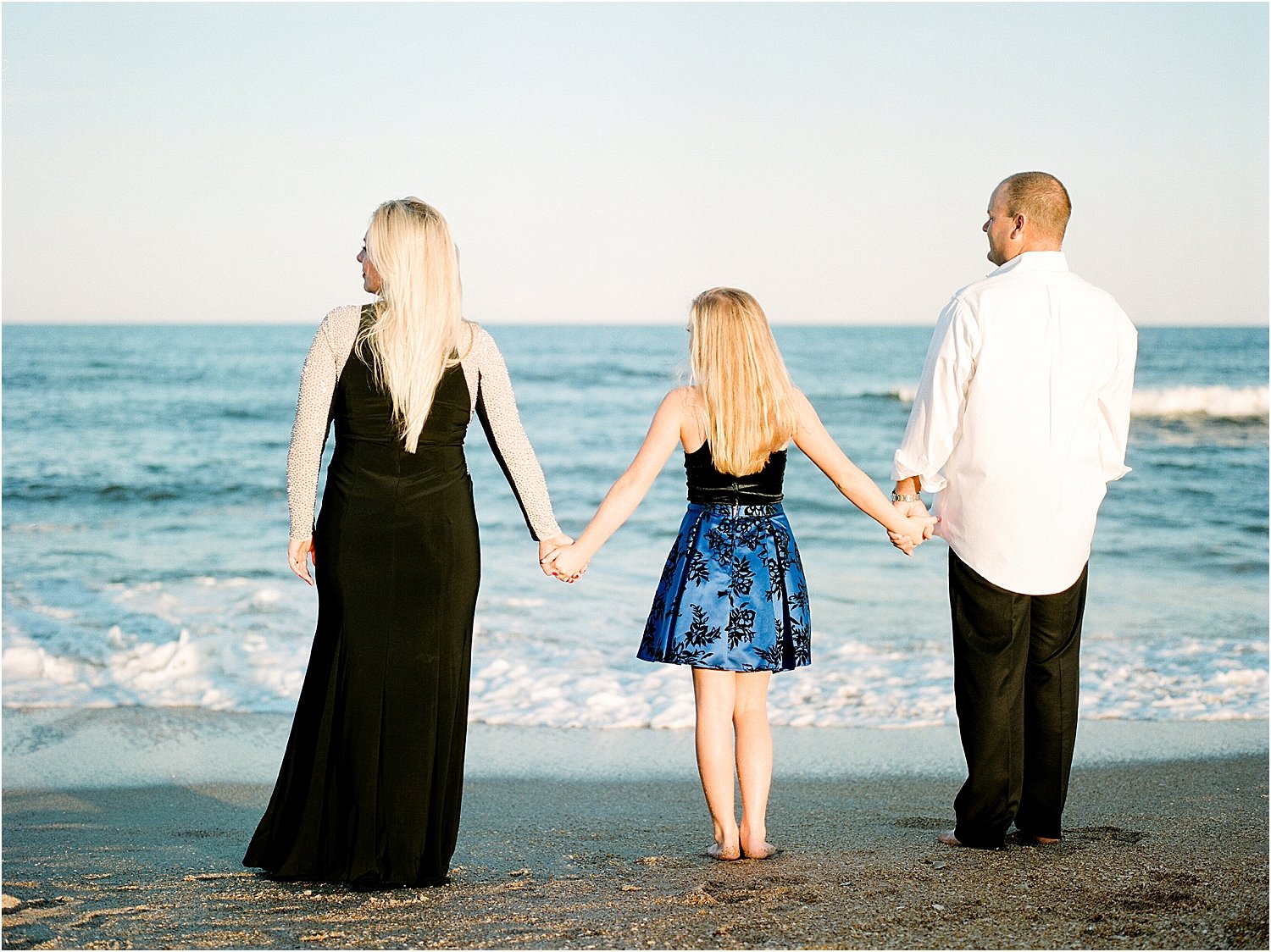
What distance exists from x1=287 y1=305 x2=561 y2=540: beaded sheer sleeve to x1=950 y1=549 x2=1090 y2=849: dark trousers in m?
1.39

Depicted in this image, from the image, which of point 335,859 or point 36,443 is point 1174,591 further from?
point 36,443

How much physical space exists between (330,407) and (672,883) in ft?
5.45

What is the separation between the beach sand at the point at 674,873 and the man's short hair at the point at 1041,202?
1898mm

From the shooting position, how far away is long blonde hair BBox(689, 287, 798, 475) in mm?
3672

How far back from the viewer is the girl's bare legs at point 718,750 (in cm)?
380

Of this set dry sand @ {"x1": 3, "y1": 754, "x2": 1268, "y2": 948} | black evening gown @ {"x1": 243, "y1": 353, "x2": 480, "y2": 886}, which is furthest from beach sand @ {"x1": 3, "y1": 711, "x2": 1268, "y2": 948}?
black evening gown @ {"x1": 243, "y1": 353, "x2": 480, "y2": 886}

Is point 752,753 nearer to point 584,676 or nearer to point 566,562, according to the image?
point 566,562

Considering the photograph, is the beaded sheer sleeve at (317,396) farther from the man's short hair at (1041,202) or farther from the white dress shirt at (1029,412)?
the man's short hair at (1041,202)

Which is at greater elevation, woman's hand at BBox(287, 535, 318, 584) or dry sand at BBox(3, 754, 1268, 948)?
woman's hand at BBox(287, 535, 318, 584)

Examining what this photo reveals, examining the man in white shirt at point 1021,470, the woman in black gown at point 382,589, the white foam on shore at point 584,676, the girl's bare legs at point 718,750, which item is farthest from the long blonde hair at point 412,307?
the white foam on shore at point 584,676

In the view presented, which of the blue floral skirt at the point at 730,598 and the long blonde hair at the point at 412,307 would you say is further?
the blue floral skirt at the point at 730,598

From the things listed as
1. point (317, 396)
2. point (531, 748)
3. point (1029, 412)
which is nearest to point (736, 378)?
point (1029, 412)

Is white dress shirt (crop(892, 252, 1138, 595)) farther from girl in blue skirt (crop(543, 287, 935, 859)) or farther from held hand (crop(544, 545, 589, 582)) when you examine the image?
held hand (crop(544, 545, 589, 582))

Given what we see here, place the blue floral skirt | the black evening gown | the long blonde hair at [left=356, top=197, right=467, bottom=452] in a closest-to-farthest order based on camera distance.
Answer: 1. the long blonde hair at [left=356, top=197, right=467, bottom=452]
2. the black evening gown
3. the blue floral skirt
